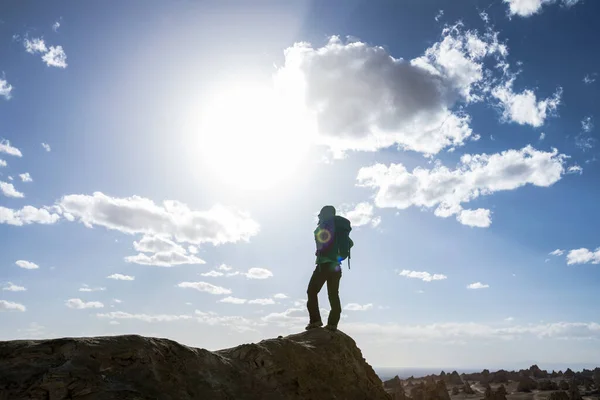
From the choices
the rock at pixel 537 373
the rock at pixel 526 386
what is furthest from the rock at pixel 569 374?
the rock at pixel 526 386

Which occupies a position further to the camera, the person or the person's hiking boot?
the person

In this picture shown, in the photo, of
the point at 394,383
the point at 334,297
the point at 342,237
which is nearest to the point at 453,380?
the point at 394,383

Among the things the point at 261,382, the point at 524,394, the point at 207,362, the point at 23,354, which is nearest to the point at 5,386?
the point at 23,354

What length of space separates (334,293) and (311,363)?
2.44 meters

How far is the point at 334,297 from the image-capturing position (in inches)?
389

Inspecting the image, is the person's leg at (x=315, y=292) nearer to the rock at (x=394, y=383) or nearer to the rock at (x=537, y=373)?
the rock at (x=394, y=383)

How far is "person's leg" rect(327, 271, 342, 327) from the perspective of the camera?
9883 millimetres

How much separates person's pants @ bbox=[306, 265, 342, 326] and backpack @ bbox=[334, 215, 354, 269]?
1.42 ft

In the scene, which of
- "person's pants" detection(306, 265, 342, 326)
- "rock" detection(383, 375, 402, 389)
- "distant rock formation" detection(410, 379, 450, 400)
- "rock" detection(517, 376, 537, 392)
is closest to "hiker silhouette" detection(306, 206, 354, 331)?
"person's pants" detection(306, 265, 342, 326)

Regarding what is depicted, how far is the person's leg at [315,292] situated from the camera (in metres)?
10.0

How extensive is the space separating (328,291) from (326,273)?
1.48ft

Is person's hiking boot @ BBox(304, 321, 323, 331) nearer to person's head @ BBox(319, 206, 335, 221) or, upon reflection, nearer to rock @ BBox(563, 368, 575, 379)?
person's head @ BBox(319, 206, 335, 221)

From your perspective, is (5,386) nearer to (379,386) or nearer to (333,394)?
(333,394)

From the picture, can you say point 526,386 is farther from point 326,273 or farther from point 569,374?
point 326,273
